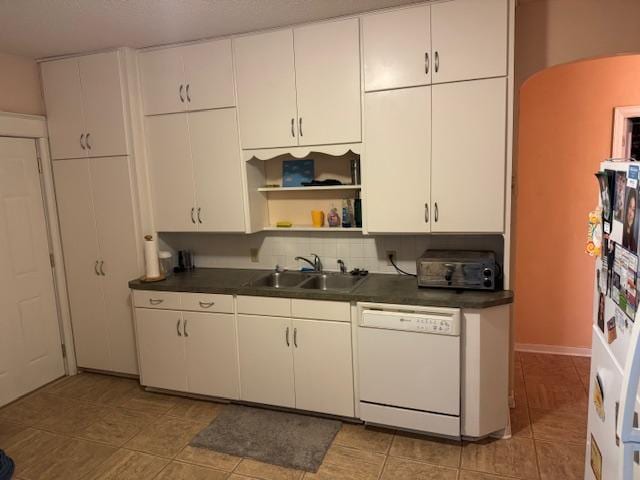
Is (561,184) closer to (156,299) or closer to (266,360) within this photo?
(266,360)

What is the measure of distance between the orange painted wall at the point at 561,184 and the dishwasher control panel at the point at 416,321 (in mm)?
1315

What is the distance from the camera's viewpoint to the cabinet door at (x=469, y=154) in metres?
2.47

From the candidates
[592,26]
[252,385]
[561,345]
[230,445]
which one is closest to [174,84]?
[252,385]

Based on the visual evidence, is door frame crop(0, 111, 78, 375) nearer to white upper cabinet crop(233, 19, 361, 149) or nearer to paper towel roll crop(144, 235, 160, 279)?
paper towel roll crop(144, 235, 160, 279)

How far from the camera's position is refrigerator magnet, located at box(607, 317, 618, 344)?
1507 millimetres

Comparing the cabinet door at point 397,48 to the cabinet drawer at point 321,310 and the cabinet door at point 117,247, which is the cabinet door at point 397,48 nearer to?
the cabinet drawer at point 321,310

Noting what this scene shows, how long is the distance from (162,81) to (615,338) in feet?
10.3

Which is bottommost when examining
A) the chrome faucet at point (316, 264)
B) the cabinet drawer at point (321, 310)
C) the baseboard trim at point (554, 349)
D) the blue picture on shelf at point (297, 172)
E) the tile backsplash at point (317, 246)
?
the baseboard trim at point (554, 349)

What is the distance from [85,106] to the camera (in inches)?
130

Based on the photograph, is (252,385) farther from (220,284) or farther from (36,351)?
(36,351)

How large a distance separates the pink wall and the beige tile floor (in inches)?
87.4

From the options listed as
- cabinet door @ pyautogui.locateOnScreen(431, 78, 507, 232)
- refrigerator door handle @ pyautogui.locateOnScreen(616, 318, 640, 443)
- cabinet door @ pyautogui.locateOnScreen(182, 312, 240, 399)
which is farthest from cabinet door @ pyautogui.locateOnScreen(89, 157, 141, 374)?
refrigerator door handle @ pyautogui.locateOnScreen(616, 318, 640, 443)

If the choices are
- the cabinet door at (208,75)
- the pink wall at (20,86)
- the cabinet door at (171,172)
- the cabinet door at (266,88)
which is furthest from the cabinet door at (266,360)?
the pink wall at (20,86)

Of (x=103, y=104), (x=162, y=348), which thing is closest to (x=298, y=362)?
(x=162, y=348)
